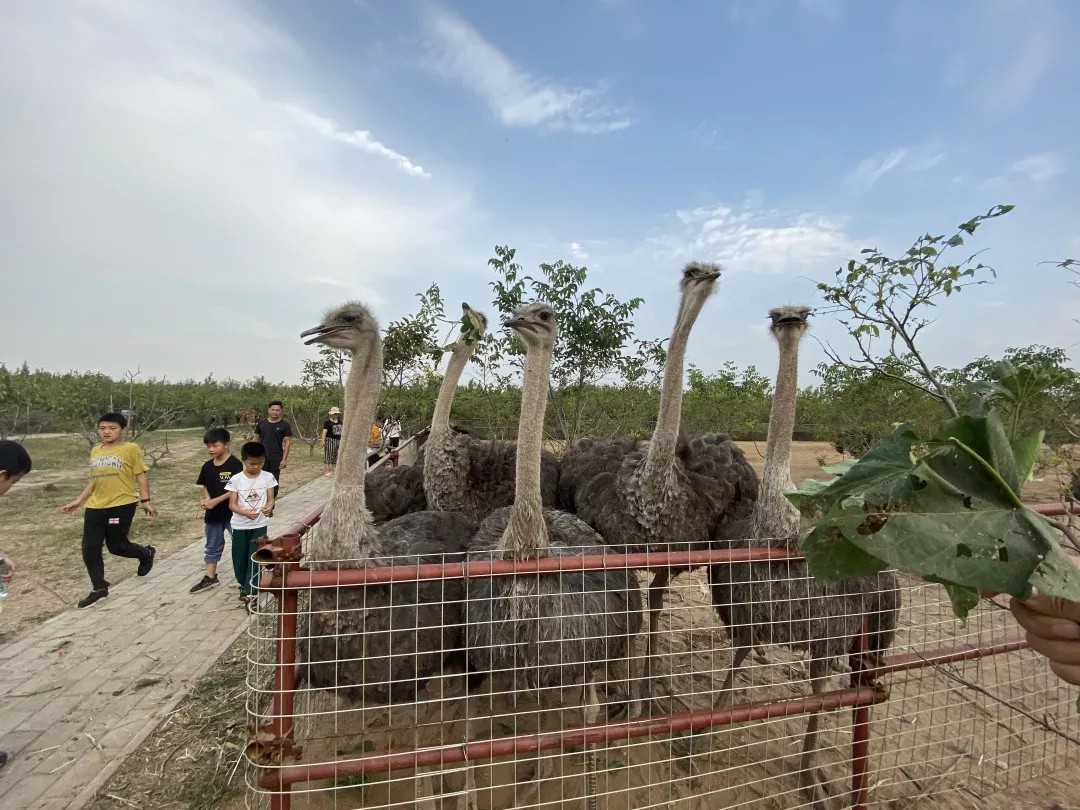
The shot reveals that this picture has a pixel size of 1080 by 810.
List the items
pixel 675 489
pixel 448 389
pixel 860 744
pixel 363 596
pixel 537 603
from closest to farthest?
pixel 363 596
pixel 537 603
pixel 860 744
pixel 675 489
pixel 448 389

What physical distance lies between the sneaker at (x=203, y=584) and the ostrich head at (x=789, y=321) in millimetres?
6096

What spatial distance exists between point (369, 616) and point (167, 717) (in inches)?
87.0

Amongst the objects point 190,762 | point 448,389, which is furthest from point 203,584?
point 448,389

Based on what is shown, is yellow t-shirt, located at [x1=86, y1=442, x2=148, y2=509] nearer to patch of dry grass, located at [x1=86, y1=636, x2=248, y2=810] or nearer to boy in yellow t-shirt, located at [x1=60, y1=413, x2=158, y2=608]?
boy in yellow t-shirt, located at [x1=60, y1=413, x2=158, y2=608]

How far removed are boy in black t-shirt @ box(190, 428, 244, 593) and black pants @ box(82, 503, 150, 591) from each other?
67 cm

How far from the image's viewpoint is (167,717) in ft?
11.4

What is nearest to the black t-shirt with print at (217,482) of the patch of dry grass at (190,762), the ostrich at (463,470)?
the patch of dry grass at (190,762)

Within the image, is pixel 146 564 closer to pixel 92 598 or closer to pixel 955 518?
pixel 92 598

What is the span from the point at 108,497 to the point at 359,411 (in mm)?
4092

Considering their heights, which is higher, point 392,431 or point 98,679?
point 392,431

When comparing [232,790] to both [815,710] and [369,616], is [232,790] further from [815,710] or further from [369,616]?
[815,710]

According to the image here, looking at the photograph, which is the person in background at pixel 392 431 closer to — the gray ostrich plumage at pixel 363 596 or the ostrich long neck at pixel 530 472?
the gray ostrich plumage at pixel 363 596

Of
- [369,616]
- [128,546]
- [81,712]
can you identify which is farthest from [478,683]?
[128,546]

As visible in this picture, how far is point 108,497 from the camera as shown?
5242 mm
